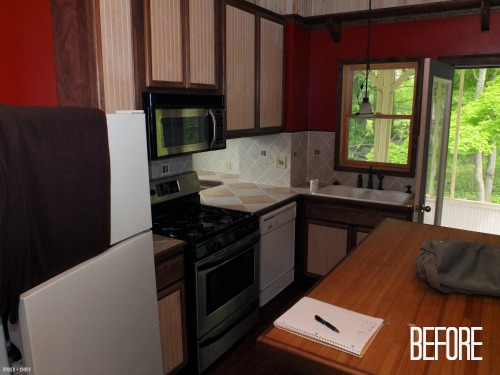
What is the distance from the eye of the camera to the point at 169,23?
2.30 metres

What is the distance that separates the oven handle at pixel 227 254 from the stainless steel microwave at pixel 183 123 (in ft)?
2.17

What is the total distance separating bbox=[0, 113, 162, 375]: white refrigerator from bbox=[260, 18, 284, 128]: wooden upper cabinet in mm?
1996

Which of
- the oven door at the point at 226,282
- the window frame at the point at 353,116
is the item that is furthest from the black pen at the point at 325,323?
the window frame at the point at 353,116

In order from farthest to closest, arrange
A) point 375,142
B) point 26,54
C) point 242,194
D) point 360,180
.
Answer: point 375,142 < point 360,180 < point 242,194 < point 26,54

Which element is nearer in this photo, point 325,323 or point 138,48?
point 325,323

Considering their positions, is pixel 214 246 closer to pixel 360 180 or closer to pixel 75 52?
pixel 75 52

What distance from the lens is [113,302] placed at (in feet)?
4.71

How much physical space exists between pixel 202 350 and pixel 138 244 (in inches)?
45.3

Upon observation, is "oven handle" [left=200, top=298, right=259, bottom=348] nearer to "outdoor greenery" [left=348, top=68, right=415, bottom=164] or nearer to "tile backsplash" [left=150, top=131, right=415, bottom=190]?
"tile backsplash" [left=150, top=131, right=415, bottom=190]

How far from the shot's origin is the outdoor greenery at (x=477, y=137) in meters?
5.48

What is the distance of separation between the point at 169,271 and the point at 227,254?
46cm

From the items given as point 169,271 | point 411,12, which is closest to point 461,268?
point 169,271

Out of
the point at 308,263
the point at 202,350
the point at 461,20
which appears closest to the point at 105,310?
the point at 202,350

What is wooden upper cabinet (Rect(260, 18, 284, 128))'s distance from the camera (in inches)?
130
